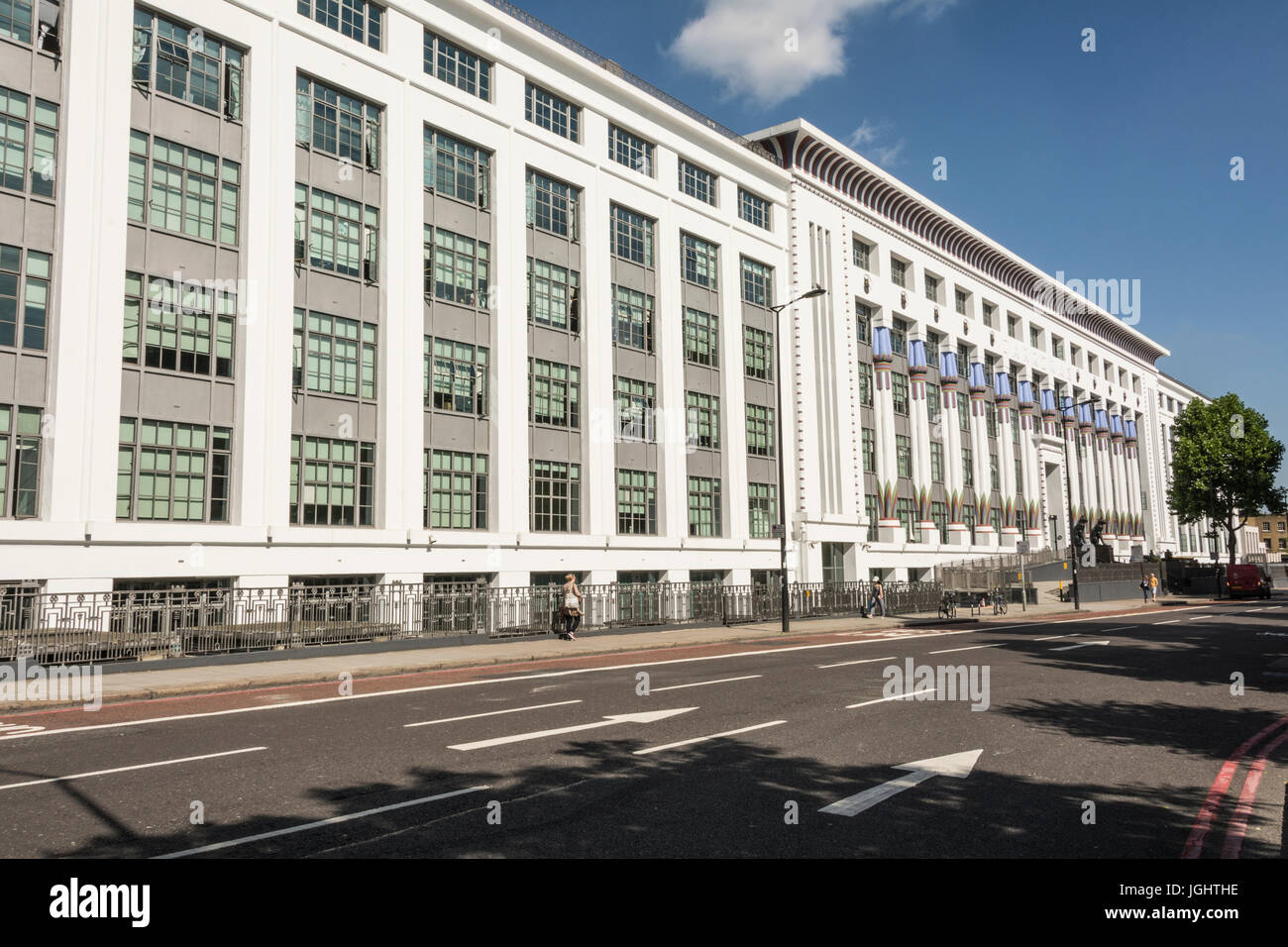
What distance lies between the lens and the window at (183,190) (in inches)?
895

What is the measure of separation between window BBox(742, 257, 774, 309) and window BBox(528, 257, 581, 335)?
1128 centimetres

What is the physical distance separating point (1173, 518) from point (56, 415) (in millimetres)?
100772

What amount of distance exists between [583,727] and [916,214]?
2064 inches

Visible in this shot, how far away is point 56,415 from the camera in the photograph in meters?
20.6

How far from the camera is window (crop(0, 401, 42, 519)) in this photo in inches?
781

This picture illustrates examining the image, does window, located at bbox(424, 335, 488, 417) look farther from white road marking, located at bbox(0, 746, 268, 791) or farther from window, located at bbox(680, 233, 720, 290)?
white road marking, located at bbox(0, 746, 268, 791)

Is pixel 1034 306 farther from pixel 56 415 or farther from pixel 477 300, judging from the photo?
pixel 56 415

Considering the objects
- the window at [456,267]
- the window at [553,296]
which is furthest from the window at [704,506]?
the window at [456,267]

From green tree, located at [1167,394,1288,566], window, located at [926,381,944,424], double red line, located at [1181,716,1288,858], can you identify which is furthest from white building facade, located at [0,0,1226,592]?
green tree, located at [1167,394,1288,566]

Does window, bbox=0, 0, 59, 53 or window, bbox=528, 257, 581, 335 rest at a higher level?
window, bbox=0, 0, 59, 53

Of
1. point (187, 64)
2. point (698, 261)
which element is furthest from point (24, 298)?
point (698, 261)

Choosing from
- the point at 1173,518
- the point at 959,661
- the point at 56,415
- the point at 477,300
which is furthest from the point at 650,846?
the point at 1173,518

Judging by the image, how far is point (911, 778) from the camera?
7387 millimetres

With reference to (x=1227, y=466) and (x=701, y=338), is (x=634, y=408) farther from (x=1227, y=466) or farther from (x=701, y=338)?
(x=1227, y=466)
